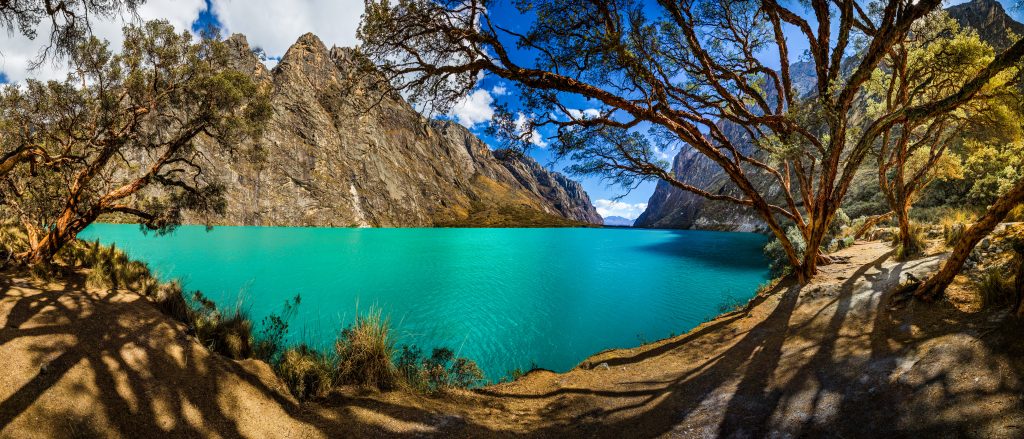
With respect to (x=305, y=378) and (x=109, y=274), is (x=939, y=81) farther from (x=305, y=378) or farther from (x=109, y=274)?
(x=109, y=274)

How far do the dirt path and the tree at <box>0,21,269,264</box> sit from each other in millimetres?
5310

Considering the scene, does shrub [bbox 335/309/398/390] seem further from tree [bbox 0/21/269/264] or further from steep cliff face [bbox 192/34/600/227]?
steep cliff face [bbox 192/34/600/227]

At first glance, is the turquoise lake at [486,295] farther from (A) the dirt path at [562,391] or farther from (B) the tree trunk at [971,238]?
(B) the tree trunk at [971,238]

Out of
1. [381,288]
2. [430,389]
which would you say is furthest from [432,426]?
[381,288]

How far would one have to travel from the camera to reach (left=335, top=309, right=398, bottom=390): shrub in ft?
17.0

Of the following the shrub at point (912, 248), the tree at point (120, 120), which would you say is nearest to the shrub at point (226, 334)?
the tree at point (120, 120)

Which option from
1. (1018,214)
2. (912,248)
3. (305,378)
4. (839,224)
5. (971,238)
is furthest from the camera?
(839,224)

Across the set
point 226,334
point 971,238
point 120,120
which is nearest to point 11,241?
point 120,120

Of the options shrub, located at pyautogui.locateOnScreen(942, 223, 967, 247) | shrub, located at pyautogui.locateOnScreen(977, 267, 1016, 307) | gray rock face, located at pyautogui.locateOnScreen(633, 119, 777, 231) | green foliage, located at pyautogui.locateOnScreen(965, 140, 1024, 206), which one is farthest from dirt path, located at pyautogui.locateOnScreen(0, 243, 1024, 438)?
gray rock face, located at pyautogui.locateOnScreen(633, 119, 777, 231)

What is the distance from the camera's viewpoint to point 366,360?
531 cm

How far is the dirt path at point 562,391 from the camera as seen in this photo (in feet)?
10.4

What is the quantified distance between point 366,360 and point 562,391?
3272mm

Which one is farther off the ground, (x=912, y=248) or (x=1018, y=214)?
(x=1018, y=214)

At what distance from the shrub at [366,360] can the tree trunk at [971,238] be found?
7.94 meters
